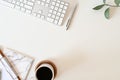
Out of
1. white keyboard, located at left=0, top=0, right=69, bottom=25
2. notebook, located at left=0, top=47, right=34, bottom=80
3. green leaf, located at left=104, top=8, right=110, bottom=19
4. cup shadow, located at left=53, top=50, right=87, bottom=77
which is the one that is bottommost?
notebook, located at left=0, top=47, right=34, bottom=80

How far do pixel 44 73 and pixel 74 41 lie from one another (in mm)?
181

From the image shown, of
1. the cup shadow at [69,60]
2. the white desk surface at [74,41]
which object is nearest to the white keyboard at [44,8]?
the white desk surface at [74,41]

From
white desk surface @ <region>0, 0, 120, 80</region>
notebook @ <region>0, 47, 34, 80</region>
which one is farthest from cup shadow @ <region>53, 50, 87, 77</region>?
notebook @ <region>0, 47, 34, 80</region>

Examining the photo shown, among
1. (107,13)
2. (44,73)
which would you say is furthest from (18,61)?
(107,13)

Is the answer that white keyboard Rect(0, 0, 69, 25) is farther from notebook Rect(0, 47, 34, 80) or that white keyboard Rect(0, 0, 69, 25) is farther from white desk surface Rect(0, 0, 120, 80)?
notebook Rect(0, 47, 34, 80)

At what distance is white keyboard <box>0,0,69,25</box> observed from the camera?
46.4 inches

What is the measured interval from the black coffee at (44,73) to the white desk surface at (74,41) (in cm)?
6

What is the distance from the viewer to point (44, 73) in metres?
1.13

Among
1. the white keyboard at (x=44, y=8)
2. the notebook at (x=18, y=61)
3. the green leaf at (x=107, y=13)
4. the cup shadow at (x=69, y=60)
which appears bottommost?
the notebook at (x=18, y=61)

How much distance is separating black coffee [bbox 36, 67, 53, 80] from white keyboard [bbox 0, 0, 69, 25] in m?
0.19

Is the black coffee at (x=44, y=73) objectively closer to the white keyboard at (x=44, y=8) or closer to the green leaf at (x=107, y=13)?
the white keyboard at (x=44, y=8)

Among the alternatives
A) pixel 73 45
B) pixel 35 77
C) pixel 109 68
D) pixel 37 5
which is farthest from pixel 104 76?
pixel 37 5

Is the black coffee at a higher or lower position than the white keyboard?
lower

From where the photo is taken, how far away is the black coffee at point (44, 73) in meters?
1.12
